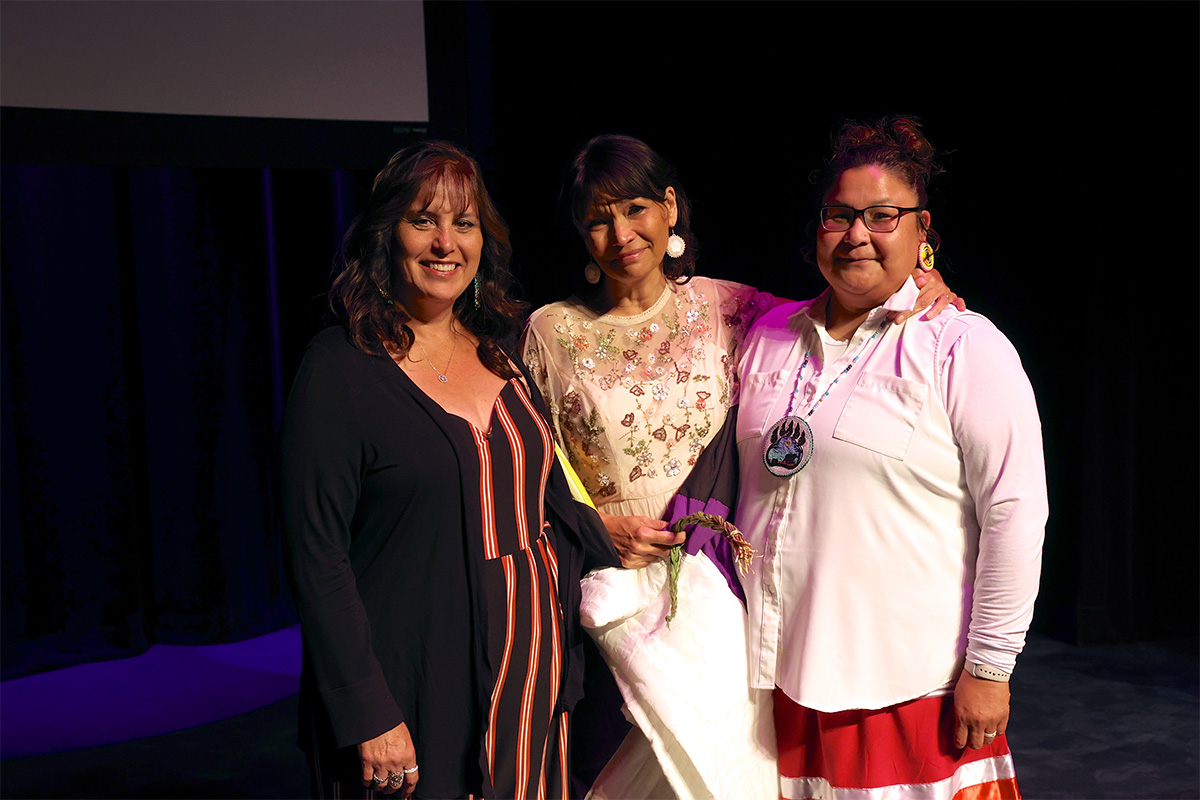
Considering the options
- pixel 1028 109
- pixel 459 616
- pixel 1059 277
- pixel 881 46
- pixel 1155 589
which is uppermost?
pixel 881 46

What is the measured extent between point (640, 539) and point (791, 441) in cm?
36

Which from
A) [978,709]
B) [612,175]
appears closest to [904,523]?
[978,709]

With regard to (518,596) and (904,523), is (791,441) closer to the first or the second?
(904,523)

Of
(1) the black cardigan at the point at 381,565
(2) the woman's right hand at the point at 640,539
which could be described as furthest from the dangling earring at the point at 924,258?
(1) the black cardigan at the point at 381,565

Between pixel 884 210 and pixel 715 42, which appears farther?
pixel 715 42

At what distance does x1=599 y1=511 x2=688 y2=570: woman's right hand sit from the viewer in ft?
5.77

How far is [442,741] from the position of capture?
1523 millimetres

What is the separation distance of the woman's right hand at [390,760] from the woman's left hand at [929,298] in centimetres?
108

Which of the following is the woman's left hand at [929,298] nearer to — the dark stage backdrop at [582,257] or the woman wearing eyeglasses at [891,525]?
the woman wearing eyeglasses at [891,525]

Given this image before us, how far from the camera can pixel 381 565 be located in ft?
4.92

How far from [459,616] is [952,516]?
32.9 inches

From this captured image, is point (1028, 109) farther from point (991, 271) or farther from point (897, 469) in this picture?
point (897, 469)

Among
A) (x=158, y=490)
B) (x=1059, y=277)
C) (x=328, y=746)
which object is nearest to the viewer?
(x=328, y=746)

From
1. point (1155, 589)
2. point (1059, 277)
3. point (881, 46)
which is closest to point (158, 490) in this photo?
point (881, 46)
